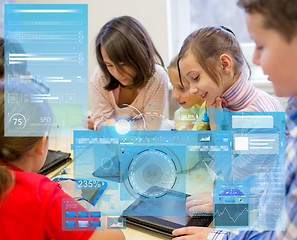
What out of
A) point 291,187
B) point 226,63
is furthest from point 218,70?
point 291,187

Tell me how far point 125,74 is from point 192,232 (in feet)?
2.30

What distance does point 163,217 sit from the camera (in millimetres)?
678

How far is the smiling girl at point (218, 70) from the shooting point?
2.80ft

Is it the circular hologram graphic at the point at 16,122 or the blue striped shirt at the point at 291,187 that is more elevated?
the circular hologram graphic at the point at 16,122

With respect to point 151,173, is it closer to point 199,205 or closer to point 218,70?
point 199,205

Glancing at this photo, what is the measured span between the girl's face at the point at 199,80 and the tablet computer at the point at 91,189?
0.37 metres

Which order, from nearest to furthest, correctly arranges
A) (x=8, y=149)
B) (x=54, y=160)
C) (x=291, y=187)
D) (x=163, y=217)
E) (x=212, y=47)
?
1. (x=291, y=187)
2. (x=8, y=149)
3. (x=163, y=217)
4. (x=212, y=47)
5. (x=54, y=160)

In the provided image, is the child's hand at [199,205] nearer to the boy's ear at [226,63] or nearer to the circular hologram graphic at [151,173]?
the circular hologram graphic at [151,173]

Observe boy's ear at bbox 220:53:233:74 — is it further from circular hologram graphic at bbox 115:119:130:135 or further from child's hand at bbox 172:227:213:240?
child's hand at bbox 172:227:213:240

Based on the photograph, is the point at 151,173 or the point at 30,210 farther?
the point at 151,173

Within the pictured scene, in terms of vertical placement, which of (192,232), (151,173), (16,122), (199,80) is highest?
(199,80)
